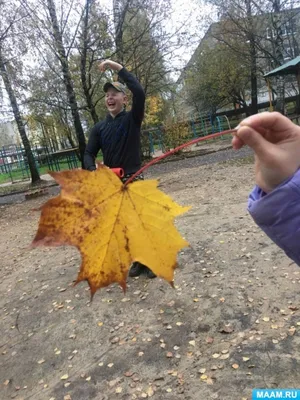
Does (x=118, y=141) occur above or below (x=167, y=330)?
above

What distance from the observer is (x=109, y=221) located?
77 cm

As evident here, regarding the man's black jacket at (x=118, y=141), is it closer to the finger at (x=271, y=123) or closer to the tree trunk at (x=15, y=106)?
the finger at (x=271, y=123)

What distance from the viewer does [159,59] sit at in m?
14.0

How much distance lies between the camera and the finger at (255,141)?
28.4 inches

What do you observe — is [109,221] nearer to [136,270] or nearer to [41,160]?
[136,270]

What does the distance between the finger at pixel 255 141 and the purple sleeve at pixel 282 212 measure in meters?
0.11

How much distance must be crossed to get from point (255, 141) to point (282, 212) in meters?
0.24

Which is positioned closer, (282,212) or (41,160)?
(282,212)

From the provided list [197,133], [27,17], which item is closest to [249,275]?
[27,17]

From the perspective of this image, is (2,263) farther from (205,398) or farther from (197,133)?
(197,133)

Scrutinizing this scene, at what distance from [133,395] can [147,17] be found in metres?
13.2

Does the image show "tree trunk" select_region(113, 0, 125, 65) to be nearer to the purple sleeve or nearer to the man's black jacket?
the man's black jacket

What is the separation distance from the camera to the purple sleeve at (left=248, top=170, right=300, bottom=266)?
0.87 m

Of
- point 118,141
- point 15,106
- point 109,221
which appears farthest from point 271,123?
point 15,106
